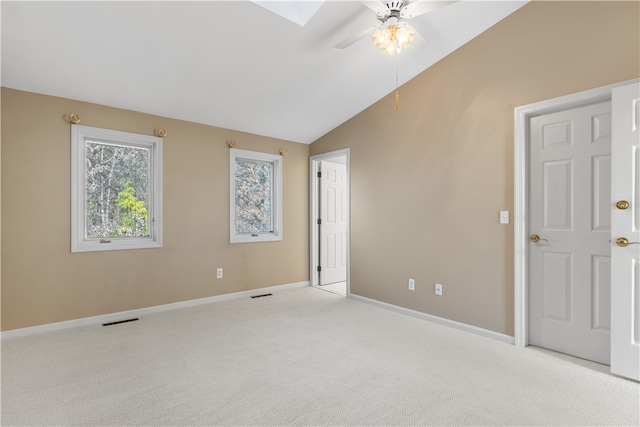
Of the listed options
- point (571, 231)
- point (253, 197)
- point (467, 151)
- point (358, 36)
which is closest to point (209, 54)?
point (358, 36)

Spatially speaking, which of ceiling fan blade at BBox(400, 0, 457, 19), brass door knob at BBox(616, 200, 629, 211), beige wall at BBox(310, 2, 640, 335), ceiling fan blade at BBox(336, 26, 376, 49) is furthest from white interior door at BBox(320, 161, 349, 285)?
brass door knob at BBox(616, 200, 629, 211)

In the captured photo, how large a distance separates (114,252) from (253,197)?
6.15 ft

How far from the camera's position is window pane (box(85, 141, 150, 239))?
3.55m

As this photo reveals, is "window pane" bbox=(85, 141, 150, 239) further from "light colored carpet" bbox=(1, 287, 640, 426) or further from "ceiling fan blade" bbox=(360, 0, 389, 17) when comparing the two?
"ceiling fan blade" bbox=(360, 0, 389, 17)

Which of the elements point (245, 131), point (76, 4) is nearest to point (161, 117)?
point (245, 131)

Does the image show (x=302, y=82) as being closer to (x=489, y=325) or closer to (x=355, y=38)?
(x=355, y=38)

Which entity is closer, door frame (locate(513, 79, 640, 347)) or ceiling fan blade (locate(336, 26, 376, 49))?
ceiling fan blade (locate(336, 26, 376, 49))

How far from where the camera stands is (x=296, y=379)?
228 centimetres

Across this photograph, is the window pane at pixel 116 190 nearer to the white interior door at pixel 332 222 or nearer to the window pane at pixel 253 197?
the window pane at pixel 253 197

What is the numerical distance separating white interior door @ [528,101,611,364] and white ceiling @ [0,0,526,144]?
124 cm

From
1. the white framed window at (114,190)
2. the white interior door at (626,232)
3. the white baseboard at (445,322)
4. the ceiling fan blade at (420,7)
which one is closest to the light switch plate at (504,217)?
the white interior door at (626,232)

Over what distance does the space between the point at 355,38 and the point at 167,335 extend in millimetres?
3047

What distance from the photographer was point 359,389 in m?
2.15

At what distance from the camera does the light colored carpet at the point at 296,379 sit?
188cm
